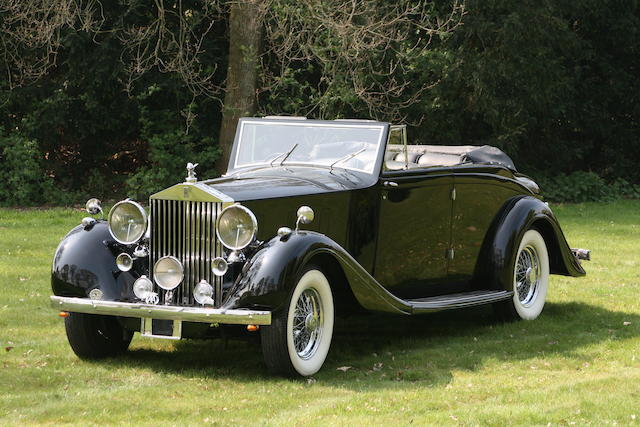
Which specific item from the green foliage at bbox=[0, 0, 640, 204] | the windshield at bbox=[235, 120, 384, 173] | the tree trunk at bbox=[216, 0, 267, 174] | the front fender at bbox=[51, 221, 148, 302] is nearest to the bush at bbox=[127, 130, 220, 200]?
the green foliage at bbox=[0, 0, 640, 204]

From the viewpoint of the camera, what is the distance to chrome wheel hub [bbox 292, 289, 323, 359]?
7051mm

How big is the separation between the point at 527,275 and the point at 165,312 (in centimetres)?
383

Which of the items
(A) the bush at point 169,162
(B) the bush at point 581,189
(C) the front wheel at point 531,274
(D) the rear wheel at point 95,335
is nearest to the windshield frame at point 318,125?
(D) the rear wheel at point 95,335

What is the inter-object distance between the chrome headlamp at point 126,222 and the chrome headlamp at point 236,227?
673mm

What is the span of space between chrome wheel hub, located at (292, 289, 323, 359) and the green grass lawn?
0.21m

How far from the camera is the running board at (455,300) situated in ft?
26.0

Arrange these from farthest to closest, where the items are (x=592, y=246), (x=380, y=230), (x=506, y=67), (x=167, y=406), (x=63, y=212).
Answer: (x=506, y=67) → (x=63, y=212) → (x=592, y=246) → (x=380, y=230) → (x=167, y=406)

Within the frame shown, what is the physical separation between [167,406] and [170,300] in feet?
3.41

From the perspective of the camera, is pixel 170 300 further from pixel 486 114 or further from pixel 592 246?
pixel 486 114

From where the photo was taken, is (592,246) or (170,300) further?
(592,246)

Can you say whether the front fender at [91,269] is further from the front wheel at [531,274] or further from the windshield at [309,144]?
the front wheel at [531,274]

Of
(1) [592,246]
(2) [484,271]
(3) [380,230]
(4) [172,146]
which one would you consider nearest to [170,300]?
(3) [380,230]

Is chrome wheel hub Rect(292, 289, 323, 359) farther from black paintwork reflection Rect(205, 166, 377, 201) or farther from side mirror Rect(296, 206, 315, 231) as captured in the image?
black paintwork reflection Rect(205, 166, 377, 201)

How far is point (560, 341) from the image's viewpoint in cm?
823
